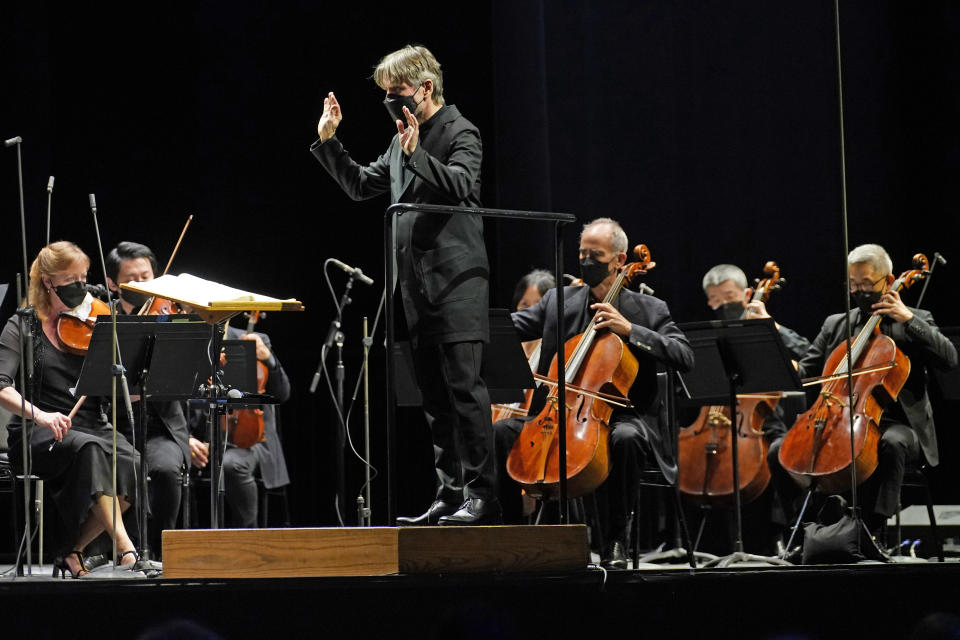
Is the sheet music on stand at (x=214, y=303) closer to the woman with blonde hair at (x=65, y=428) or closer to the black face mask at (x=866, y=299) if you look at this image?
the woman with blonde hair at (x=65, y=428)

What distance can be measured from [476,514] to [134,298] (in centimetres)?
228

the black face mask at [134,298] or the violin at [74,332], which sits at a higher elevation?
the black face mask at [134,298]

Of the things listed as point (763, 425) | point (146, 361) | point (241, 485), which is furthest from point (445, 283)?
point (763, 425)

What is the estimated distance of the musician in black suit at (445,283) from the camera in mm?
3131

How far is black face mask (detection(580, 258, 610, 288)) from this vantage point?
423 centimetres

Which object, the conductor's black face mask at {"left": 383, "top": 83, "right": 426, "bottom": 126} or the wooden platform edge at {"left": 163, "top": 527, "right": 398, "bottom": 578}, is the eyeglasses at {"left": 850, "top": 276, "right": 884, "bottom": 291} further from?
the wooden platform edge at {"left": 163, "top": 527, "right": 398, "bottom": 578}

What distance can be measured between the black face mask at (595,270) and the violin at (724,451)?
0.96 metres

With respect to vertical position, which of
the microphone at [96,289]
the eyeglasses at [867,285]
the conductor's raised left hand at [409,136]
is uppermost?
the conductor's raised left hand at [409,136]

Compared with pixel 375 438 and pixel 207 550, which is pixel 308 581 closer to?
pixel 207 550

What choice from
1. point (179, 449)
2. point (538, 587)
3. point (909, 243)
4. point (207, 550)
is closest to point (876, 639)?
point (538, 587)

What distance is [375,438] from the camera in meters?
6.39

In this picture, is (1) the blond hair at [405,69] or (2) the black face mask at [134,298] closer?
(1) the blond hair at [405,69]

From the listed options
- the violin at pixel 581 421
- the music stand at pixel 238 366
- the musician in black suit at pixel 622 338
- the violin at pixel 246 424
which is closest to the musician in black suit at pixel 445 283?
the violin at pixel 581 421

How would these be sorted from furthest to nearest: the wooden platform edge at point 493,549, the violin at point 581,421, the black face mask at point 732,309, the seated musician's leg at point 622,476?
1. the black face mask at point 732,309
2. the seated musician's leg at point 622,476
3. the violin at point 581,421
4. the wooden platform edge at point 493,549
